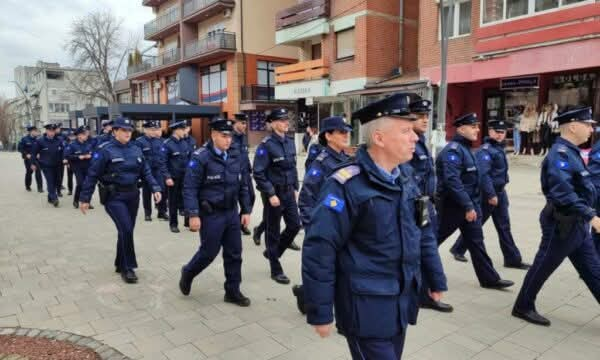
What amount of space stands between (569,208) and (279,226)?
305cm

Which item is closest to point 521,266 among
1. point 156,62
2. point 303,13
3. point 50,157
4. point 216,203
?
point 216,203

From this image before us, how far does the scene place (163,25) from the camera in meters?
38.4

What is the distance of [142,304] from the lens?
461 centimetres

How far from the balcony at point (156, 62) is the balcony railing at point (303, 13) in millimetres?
13263

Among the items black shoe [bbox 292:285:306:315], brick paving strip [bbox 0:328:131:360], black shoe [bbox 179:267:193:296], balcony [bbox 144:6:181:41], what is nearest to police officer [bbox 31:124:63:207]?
black shoe [bbox 179:267:193:296]

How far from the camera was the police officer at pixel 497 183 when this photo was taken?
525 centimetres

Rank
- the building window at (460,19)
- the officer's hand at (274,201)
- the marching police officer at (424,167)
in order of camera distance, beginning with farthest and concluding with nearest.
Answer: the building window at (460,19) < the officer's hand at (274,201) < the marching police officer at (424,167)

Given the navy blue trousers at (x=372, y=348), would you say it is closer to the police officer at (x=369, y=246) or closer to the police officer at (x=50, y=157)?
the police officer at (x=369, y=246)

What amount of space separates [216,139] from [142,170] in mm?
1642

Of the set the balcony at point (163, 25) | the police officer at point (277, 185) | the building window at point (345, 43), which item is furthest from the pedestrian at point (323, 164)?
the balcony at point (163, 25)

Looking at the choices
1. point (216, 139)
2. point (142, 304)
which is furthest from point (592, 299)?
point (142, 304)

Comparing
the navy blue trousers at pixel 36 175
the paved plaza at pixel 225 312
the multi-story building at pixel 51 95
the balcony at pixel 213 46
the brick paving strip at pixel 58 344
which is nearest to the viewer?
the brick paving strip at pixel 58 344

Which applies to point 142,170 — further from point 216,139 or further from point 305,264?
point 305,264

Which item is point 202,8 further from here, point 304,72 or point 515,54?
point 515,54
